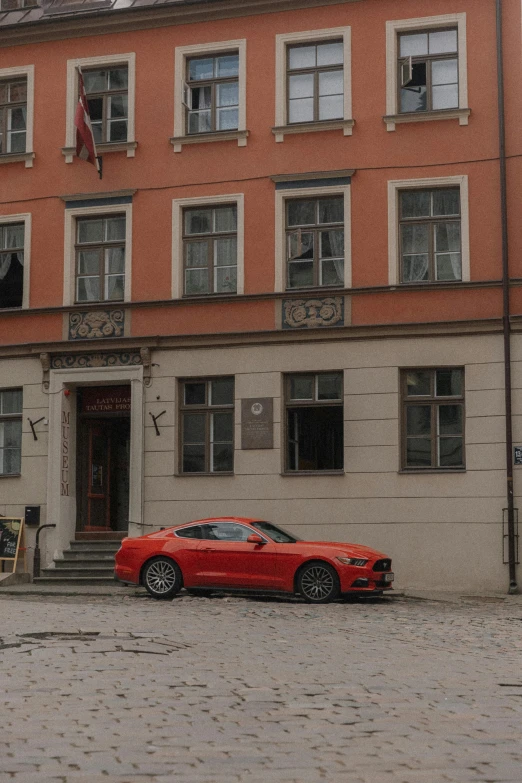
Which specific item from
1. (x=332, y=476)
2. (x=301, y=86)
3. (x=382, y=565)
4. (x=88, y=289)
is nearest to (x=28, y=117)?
(x=88, y=289)

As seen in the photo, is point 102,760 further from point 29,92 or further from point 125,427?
point 29,92

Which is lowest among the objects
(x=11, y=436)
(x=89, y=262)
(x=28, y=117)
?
(x=11, y=436)

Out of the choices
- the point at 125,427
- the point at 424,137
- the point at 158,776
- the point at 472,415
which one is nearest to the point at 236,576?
the point at 472,415

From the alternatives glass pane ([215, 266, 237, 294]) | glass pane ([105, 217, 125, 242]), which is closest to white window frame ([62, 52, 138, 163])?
glass pane ([105, 217, 125, 242])

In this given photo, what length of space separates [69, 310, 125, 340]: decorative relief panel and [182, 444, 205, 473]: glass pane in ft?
9.48

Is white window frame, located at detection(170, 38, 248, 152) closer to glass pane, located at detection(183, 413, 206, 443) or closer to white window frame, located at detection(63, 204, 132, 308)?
white window frame, located at detection(63, 204, 132, 308)

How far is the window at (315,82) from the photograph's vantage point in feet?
82.4

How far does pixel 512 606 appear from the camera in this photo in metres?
19.7

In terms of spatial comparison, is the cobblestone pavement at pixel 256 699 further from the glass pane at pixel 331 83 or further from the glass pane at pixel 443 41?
the glass pane at pixel 443 41

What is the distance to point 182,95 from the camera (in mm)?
25859

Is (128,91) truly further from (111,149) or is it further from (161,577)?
(161,577)

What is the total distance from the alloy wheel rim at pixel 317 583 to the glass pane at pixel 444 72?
10753mm

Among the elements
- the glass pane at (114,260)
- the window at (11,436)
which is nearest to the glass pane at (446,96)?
the glass pane at (114,260)

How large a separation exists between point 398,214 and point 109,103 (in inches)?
276
